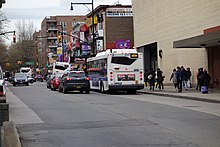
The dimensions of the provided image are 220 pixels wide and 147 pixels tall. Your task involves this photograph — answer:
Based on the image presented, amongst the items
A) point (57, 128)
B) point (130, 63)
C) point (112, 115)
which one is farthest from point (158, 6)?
point (57, 128)

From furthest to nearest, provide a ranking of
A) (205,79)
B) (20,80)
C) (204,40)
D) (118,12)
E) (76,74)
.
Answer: (118,12)
(20,80)
(76,74)
(205,79)
(204,40)

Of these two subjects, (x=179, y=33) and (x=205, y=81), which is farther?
(x=179, y=33)

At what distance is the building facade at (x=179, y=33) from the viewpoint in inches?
1178

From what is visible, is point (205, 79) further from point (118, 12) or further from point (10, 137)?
point (118, 12)

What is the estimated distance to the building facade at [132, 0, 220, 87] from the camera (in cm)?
2992

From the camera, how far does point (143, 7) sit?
45.8 metres

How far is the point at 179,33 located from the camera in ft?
121

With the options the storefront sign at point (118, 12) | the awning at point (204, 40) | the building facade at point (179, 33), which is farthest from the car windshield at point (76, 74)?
the storefront sign at point (118, 12)

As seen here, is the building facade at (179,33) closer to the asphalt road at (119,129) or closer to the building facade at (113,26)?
the asphalt road at (119,129)

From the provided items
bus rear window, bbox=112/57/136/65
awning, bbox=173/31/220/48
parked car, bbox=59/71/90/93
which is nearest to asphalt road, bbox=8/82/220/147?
awning, bbox=173/31/220/48

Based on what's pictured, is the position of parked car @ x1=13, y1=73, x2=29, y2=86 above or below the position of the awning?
below

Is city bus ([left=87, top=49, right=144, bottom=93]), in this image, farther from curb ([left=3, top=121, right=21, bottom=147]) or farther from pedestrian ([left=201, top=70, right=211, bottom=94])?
curb ([left=3, top=121, right=21, bottom=147])

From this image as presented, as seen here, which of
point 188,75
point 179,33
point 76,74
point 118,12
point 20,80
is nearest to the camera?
point 188,75

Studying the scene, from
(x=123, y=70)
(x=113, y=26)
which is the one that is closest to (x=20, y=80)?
(x=113, y=26)
